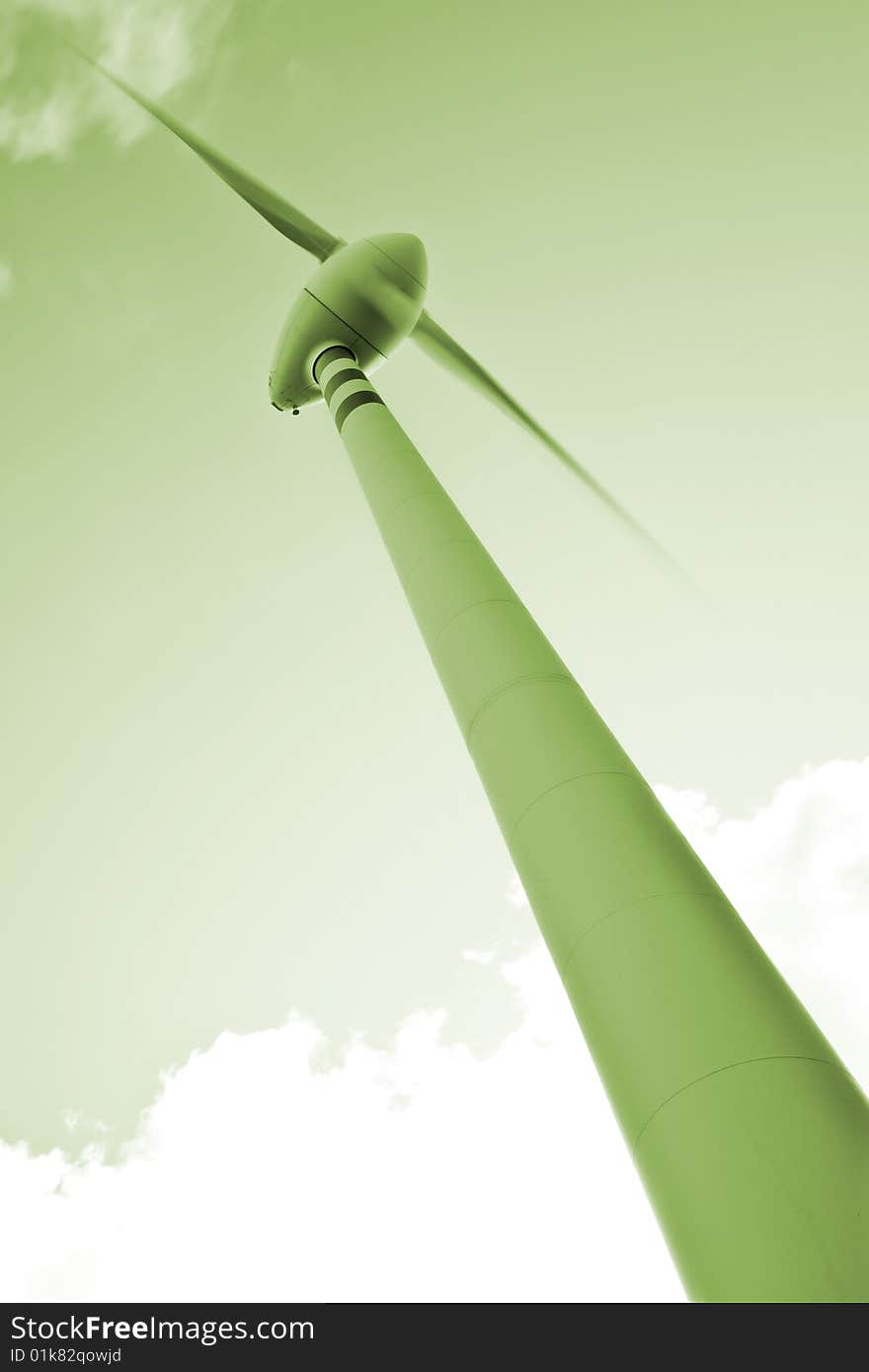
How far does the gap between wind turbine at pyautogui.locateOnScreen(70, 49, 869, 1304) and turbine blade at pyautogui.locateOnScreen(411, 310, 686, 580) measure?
29.7 feet

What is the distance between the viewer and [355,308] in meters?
16.2

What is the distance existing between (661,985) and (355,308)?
1396cm

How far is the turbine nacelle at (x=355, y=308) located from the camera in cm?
1612

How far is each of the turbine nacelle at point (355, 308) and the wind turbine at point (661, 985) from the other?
7.33 m

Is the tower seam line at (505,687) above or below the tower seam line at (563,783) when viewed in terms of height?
above

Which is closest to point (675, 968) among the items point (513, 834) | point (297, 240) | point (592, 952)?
point (592, 952)

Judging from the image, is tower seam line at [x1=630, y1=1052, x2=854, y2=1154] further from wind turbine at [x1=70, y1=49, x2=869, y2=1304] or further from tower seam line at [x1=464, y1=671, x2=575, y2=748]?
tower seam line at [x1=464, y1=671, x2=575, y2=748]

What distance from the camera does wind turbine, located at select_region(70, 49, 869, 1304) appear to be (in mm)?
4566

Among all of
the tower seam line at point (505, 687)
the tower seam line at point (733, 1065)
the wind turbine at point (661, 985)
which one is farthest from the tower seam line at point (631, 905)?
the tower seam line at point (505, 687)

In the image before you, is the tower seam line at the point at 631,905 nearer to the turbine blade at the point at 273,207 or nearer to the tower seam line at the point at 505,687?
the tower seam line at the point at 505,687

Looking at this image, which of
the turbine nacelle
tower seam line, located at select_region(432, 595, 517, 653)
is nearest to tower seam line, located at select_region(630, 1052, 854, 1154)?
tower seam line, located at select_region(432, 595, 517, 653)

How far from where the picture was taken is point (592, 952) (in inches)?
238
